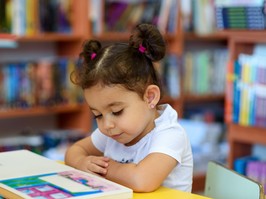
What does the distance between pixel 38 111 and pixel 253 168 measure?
1.29m

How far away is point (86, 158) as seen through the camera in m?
1.49

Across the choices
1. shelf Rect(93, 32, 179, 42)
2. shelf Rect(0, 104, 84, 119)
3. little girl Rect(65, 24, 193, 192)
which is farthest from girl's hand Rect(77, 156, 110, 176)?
shelf Rect(93, 32, 179, 42)

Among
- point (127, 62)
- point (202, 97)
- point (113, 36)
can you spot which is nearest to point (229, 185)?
point (127, 62)

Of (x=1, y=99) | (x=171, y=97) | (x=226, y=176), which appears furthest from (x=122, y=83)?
(x=171, y=97)

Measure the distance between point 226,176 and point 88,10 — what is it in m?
2.12

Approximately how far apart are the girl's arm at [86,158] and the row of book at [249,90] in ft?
3.89

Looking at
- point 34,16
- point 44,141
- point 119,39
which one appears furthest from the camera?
point 119,39

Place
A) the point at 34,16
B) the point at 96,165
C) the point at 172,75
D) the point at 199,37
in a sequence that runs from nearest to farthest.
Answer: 1. the point at 96,165
2. the point at 34,16
3. the point at 172,75
4. the point at 199,37

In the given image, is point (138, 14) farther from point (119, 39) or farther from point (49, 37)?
point (49, 37)

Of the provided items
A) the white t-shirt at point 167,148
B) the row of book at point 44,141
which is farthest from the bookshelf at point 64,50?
the white t-shirt at point 167,148

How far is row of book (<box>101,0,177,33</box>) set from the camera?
3.70m

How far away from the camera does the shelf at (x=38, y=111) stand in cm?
320

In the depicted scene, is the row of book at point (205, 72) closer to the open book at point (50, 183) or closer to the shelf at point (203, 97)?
the shelf at point (203, 97)

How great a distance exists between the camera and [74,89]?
3.48 m
